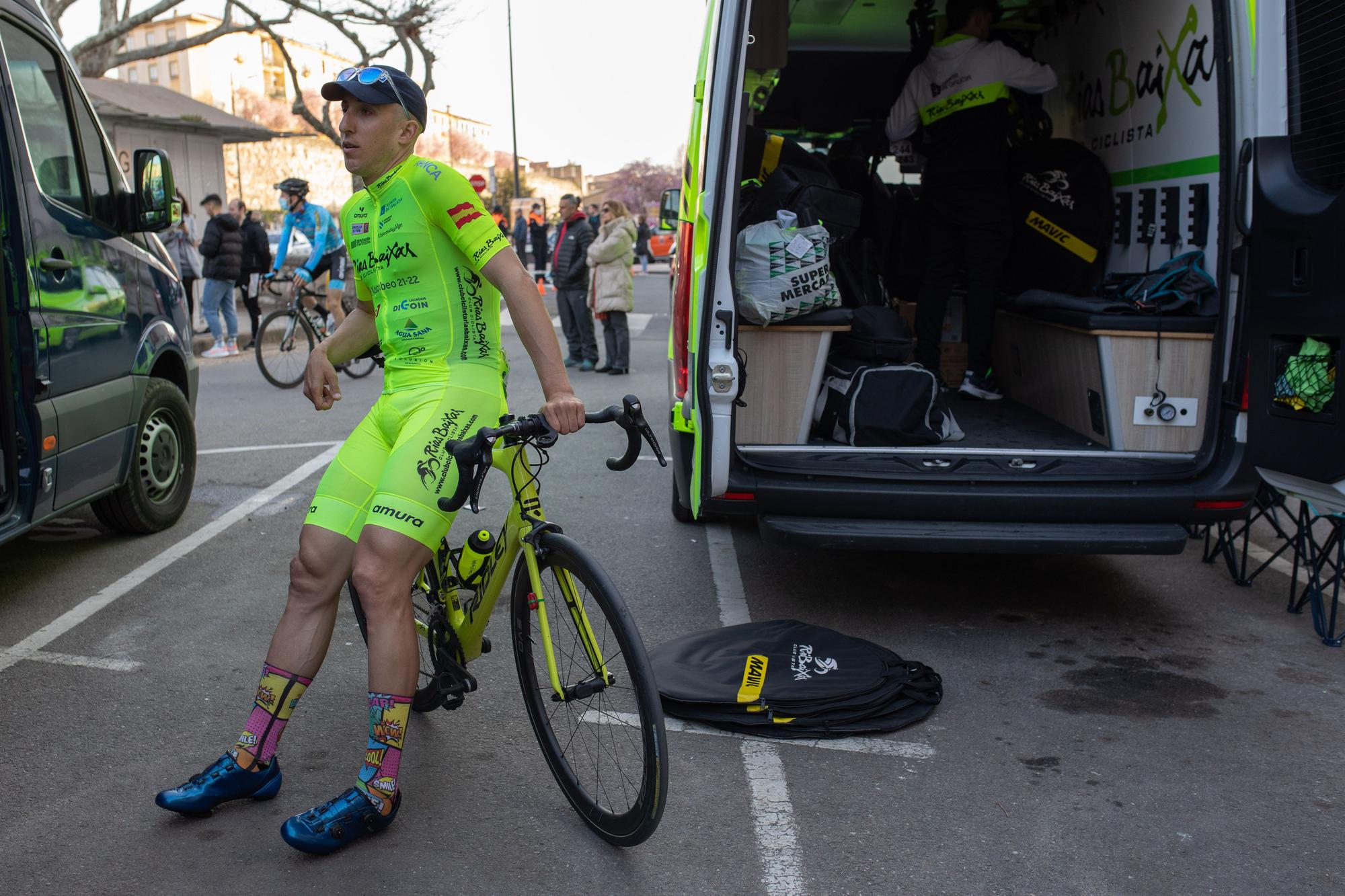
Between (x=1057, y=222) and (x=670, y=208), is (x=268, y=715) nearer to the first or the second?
(x=670, y=208)

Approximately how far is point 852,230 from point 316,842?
4.28 m

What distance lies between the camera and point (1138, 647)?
14.5 ft

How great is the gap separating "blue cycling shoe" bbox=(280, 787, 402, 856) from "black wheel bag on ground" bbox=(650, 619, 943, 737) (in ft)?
3.70

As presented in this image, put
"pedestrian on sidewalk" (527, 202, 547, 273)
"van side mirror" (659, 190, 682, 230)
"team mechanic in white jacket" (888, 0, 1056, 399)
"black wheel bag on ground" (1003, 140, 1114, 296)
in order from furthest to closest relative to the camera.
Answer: "pedestrian on sidewalk" (527, 202, 547, 273)
"van side mirror" (659, 190, 682, 230)
"black wheel bag on ground" (1003, 140, 1114, 296)
"team mechanic in white jacket" (888, 0, 1056, 399)

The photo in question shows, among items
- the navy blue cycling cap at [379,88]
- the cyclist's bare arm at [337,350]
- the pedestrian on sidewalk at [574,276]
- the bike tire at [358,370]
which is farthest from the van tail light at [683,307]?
the pedestrian on sidewalk at [574,276]

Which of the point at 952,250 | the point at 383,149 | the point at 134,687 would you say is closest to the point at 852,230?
the point at 952,250

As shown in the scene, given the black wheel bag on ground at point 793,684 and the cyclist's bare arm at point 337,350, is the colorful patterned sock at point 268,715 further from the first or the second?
the black wheel bag on ground at point 793,684

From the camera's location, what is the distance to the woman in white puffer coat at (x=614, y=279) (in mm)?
11836

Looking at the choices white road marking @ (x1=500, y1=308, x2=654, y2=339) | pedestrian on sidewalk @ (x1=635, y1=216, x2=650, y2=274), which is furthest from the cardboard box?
pedestrian on sidewalk @ (x1=635, y1=216, x2=650, y2=274)

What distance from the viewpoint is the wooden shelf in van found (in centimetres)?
508

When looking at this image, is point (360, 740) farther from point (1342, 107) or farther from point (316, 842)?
point (1342, 107)

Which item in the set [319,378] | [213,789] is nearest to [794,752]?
[213,789]

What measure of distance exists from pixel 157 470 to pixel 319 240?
5583mm

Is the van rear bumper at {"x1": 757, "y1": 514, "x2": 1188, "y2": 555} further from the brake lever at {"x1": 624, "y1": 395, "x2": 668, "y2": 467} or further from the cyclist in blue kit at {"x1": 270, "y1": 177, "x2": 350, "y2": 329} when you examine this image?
the cyclist in blue kit at {"x1": 270, "y1": 177, "x2": 350, "y2": 329}
